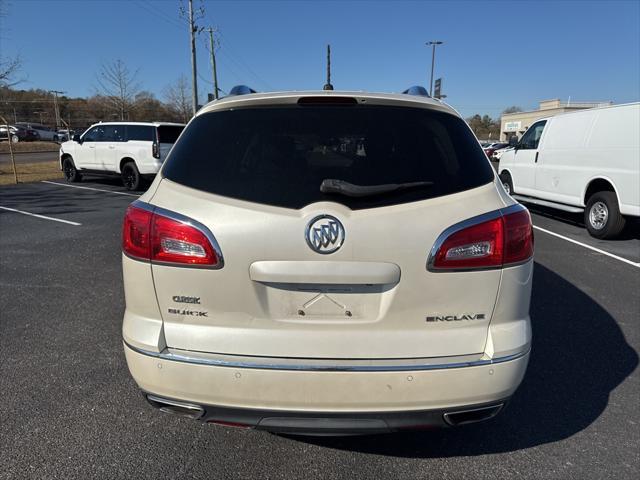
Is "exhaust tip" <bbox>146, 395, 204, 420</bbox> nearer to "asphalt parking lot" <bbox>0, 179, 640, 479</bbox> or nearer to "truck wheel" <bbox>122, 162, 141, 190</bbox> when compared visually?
"asphalt parking lot" <bbox>0, 179, 640, 479</bbox>

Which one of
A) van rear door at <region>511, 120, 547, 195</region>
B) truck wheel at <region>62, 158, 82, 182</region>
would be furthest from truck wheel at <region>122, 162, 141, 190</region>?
van rear door at <region>511, 120, 547, 195</region>

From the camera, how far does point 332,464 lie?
223 cm

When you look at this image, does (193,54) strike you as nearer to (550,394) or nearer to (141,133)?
(141,133)

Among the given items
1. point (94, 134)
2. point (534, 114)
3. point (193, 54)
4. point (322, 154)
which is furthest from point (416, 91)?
point (534, 114)

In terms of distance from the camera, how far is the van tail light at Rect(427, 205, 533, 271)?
176 cm

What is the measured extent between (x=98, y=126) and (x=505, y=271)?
1512 cm

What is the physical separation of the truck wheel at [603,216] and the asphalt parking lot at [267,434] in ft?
10.5

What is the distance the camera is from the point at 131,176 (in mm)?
13148

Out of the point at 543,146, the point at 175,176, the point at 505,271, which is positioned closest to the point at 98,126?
the point at 543,146

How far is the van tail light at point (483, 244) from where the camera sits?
176 cm

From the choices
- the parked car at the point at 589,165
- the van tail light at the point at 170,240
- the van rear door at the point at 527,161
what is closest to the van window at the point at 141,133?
the van rear door at the point at 527,161

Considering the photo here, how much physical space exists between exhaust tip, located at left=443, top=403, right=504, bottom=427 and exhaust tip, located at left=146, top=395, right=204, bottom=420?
1.08 m

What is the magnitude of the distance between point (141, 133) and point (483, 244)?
13144 millimetres

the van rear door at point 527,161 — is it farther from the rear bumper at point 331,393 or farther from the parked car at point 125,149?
the parked car at point 125,149
